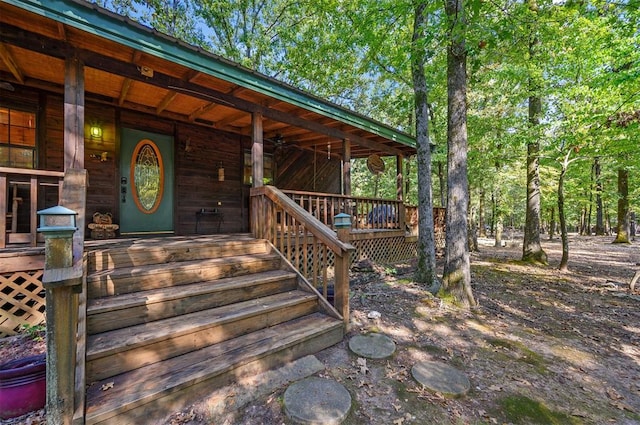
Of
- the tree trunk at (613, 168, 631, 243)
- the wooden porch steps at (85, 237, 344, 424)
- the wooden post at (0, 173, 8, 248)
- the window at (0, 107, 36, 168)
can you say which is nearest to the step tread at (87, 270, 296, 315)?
the wooden porch steps at (85, 237, 344, 424)

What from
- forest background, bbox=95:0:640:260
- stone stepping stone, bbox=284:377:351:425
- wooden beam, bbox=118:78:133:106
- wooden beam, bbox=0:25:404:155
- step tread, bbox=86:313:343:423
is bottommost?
stone stepping stone, bbox=284:377:351:425

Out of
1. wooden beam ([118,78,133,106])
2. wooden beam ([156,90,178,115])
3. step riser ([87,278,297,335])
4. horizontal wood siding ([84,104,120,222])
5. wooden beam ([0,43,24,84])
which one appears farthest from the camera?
horizontal wood siding ([84,104,120,222])

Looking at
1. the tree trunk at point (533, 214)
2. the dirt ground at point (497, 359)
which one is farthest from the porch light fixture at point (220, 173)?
the tree trunk at point (533, 214)

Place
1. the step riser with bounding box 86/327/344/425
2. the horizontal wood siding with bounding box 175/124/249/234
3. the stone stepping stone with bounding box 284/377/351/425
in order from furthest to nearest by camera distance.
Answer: the horizontal wood siding with bounding box 175/124/249/234 → the stone stepping stone with bounding box 284/377/351/425 → the step riser with bounding box 86/327/344/425

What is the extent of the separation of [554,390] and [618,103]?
20.8ft

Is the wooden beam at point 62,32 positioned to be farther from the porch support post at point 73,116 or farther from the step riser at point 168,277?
the step riser at point 168,277

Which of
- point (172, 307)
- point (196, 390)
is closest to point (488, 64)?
point (172, 307)

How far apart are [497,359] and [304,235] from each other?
2601 mm

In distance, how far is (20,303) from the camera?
299 centimetres

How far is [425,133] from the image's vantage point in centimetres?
576

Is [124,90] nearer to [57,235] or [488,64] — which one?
[57,235]

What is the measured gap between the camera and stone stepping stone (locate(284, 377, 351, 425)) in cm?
198

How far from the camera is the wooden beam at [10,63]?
3324 millimetres

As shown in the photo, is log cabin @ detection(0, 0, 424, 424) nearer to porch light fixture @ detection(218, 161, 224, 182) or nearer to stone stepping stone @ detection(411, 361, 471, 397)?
porch light fixture @ detection(218, 161, 224, 182)
